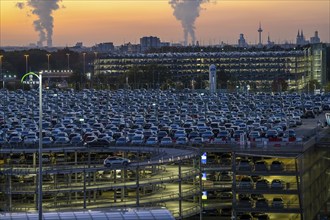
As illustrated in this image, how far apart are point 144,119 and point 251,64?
78820mm

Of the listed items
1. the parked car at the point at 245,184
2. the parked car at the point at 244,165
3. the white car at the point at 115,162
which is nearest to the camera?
the white car at the point at 115,162

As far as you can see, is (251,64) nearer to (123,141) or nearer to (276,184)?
(123,141)

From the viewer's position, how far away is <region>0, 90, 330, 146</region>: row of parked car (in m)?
41.9

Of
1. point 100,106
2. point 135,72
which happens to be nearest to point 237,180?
point 100,106

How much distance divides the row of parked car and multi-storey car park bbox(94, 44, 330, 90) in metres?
41.7

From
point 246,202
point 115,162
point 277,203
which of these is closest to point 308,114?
point 246,202

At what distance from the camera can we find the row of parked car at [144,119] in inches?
1651

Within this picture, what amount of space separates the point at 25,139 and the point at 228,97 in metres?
43.6

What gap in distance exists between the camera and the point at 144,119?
55156 mm

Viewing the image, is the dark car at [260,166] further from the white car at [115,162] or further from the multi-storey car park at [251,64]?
the multi-storey car park at [251,64]

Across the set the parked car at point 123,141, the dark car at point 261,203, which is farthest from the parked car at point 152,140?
the dark car at point 261,203

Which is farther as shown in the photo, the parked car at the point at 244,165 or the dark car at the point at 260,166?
the parked car at the point at 244,165

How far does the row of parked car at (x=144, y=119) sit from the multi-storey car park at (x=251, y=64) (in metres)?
41.7

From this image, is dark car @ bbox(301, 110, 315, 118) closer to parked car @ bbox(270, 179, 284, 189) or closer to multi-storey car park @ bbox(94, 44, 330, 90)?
parked car @ bbox(270, 179, 284, 189)
